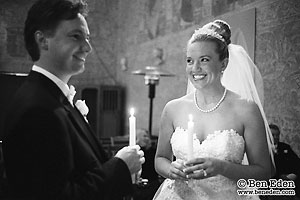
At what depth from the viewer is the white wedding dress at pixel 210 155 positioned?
6.81 feet

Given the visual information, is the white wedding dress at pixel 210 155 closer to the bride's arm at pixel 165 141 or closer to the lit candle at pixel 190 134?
the bride's arm at pixel 165 141

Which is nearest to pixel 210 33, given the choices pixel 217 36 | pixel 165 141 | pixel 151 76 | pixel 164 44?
pixel 217 36

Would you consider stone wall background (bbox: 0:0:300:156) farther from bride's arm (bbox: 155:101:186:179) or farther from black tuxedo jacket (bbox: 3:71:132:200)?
black tuxedo jacket (bbox: 3:71:132:200)

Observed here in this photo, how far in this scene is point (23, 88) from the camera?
1.29m

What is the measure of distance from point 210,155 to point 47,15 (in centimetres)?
127

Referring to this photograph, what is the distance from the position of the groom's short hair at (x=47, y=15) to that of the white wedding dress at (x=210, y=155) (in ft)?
3.75

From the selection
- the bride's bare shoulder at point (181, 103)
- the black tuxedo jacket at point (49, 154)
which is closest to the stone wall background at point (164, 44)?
Result: the bride's bare shoulder at point (181, 103)

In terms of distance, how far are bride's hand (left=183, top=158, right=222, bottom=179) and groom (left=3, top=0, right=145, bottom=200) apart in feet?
1.29

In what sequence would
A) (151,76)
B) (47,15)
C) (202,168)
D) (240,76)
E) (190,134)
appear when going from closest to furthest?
(47,15) < (190,134) < (202,168) < (240,76) < (151,76)

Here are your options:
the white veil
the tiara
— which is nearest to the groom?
the tiara

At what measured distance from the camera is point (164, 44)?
6.48 m

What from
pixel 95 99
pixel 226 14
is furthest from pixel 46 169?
pixel 95 99

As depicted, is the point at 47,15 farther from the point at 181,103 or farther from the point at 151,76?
the point at 151,76

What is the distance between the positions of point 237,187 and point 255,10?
266cm
